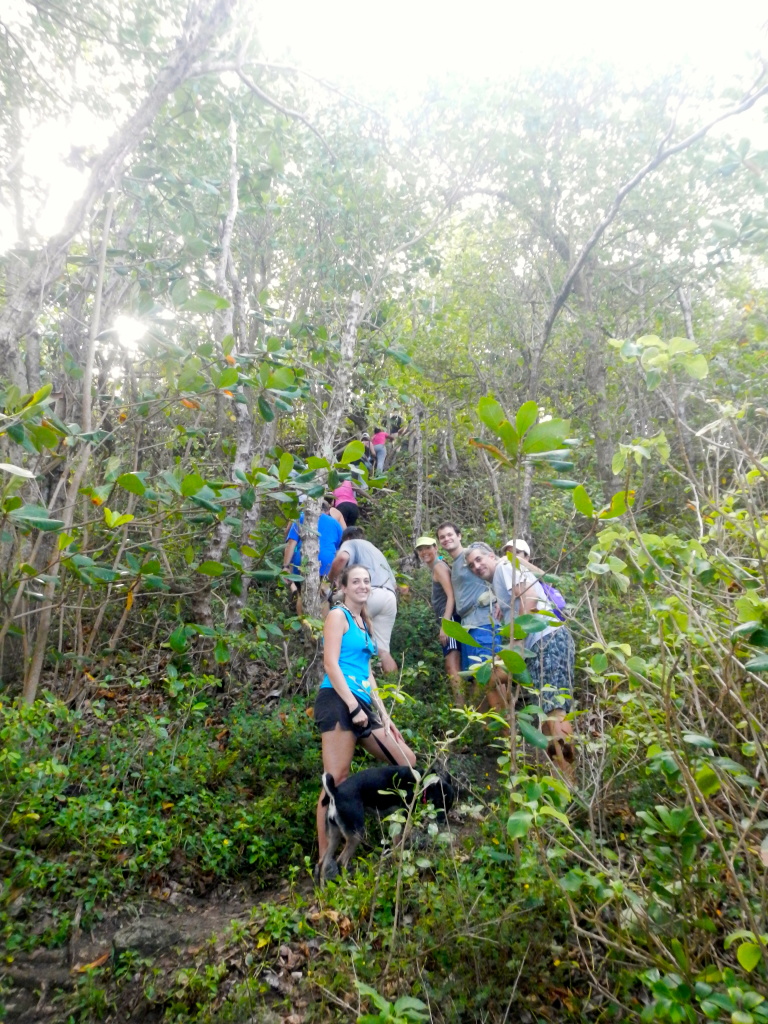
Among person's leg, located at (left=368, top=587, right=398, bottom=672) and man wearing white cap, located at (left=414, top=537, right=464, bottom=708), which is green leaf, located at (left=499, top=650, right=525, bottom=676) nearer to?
person's leg, located at (left=368, top=587, right=398, bottom=672)

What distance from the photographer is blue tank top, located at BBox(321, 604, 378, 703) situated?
381 centimetres

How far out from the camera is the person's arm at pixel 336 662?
3654 millimetres

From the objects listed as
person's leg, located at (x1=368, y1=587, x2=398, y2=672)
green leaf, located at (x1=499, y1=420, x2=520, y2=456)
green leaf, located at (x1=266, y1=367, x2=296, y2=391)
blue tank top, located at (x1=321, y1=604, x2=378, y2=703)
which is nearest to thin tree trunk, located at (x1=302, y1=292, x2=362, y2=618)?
person's leg, located at (x1=368, y1=587, x2=398, y2=672)

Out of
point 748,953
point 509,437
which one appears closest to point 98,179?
point 509,437

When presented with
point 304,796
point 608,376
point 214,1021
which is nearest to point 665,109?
A: point 608,376

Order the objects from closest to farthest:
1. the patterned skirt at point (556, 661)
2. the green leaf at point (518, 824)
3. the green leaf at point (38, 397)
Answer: the green leaf at point (518, 824) < the green leaf at point (38, 397) < the patterned skirt at point (556, 661)

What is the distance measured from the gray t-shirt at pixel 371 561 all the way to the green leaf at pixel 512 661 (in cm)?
332

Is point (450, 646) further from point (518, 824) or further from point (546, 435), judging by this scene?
point (546, 435)

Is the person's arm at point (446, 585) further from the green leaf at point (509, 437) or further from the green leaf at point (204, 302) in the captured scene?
the green leaf at point (509, 437)

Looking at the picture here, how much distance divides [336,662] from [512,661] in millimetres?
1945

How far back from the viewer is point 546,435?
1.93 meters

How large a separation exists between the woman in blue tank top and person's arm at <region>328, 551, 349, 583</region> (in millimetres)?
1449

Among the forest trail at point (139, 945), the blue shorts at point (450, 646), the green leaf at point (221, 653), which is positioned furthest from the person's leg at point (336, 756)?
the blue shorts at point (450, 646)

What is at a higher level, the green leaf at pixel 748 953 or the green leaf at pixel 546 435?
the green leaf at pixel 546 435
